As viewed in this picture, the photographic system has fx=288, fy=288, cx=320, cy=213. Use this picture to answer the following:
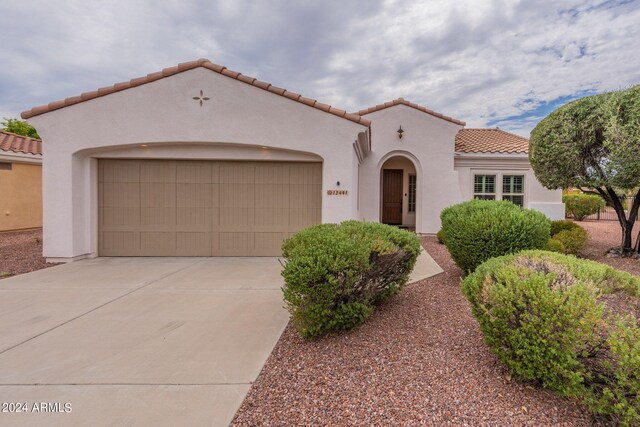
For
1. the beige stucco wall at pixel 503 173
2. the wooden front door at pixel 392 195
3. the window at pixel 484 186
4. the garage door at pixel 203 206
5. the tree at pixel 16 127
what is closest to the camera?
the garage door at pixel 203 206

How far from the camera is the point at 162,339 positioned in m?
3.78

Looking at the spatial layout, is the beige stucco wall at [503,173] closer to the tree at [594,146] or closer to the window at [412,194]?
the window at [412,194]

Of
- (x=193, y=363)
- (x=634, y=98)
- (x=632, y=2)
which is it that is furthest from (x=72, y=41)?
(x=632, y=2)

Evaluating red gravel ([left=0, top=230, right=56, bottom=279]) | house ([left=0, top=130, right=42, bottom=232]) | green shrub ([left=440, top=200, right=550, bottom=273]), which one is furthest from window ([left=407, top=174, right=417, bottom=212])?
house ([left=0, top=130, right=42, bottom=232])

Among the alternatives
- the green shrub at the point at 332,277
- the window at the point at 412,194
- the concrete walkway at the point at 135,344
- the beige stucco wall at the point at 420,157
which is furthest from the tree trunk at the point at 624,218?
the green shrub at the point at 332,277

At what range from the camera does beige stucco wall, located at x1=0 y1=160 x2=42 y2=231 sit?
41.2 ft

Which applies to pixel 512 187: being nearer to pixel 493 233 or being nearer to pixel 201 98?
pixel 493 233

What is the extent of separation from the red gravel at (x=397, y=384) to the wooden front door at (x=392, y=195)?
11381mm

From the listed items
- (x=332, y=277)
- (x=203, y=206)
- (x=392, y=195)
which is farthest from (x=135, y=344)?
(x=392, y=195)

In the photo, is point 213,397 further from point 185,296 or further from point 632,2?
point 632,2

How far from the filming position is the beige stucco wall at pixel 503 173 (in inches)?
490

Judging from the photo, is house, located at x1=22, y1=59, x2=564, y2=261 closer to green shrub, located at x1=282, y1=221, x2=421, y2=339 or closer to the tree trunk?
green shrub, located at x1=282, y1=221, x2=421, y2=339

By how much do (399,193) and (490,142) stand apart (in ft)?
15.6

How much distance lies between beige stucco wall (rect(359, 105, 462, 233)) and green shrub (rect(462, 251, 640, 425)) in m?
9.53
